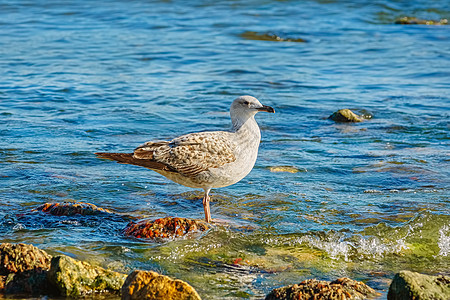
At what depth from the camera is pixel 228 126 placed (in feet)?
35.7

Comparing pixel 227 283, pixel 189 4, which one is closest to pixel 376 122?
pixel 227 283

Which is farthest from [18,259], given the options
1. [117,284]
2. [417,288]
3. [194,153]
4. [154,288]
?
[417,288]

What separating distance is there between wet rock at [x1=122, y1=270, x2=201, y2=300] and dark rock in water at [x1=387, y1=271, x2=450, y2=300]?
1438mm

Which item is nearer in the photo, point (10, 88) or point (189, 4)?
point (10, 88)

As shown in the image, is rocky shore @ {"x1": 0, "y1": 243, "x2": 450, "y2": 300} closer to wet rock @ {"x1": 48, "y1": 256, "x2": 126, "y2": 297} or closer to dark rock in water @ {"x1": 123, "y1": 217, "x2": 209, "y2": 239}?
wet rock @ {"x1": 48, "y1": 256, "x2": 126, "y2": 297}

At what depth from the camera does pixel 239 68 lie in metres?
15.4

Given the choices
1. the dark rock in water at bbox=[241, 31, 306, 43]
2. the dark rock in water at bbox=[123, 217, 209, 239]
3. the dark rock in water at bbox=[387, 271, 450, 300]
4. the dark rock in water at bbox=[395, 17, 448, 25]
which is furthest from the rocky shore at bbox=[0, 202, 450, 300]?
the dark rock in water at bbox=[395, 17, 448, 25]

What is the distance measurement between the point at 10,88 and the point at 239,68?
5204 millimetres

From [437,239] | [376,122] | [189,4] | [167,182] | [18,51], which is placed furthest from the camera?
[189,4]

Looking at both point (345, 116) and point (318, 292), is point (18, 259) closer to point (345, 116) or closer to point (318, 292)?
point (318, 292)

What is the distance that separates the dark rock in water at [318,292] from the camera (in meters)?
4.64

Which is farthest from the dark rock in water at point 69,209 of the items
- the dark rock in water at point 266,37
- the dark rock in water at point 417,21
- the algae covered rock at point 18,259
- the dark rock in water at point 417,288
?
the dark rock in water at point 417,21

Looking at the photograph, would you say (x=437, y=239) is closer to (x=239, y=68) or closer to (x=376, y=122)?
(x=376, y=122)

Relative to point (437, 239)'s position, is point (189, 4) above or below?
above
